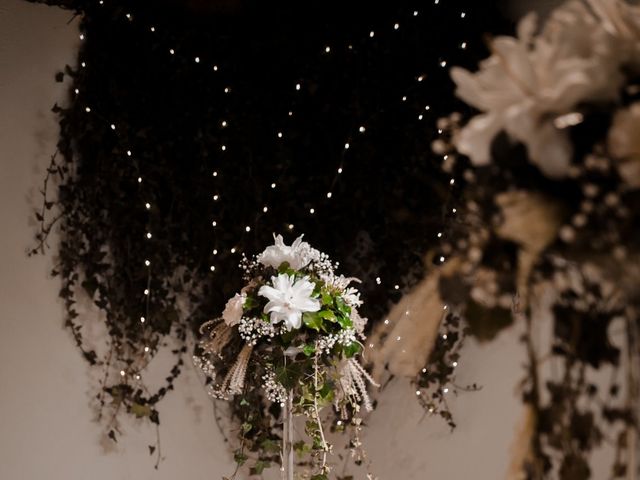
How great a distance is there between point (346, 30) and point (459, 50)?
0.48 meters

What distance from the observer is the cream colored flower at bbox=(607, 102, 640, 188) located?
79 cm

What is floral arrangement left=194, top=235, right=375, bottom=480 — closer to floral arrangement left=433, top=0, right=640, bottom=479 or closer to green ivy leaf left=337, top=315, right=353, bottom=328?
green ivy leaf left=337, top=315, right=353, bottom=328

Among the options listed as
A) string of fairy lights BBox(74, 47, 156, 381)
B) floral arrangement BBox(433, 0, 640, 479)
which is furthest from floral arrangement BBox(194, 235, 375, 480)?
floral arrangement BBox(433, 0, 640, 479)

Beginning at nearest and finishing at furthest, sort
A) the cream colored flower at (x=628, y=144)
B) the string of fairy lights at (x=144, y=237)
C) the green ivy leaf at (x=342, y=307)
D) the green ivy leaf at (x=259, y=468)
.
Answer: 1. the cream colored flower at (x=628, y=144)
2. the green ivy leaf at (x=342, y=307)
3. the green ivy leaf at (x=259, y=468)
4. the string of fairy lights at (x=144, y=237)

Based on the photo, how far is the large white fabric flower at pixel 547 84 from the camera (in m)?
0.85

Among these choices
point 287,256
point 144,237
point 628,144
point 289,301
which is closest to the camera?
point 628,144

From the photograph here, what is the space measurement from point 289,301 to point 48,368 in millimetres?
1173

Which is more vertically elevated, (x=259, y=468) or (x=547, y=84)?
(x=259, y=468)

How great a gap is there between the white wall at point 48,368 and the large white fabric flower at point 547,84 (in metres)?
2.01

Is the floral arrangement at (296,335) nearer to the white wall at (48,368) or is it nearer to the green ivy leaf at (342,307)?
the green ivy leaf at (342,307)

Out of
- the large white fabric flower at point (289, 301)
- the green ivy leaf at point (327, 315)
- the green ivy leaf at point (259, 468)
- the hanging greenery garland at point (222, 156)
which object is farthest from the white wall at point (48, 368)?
the large white fabric flower at point (289, 301)

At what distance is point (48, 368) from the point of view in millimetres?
2896

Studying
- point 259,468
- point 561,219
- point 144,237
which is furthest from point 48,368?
point 561,219

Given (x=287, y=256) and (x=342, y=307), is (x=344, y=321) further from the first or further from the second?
(x=287, y=256)
